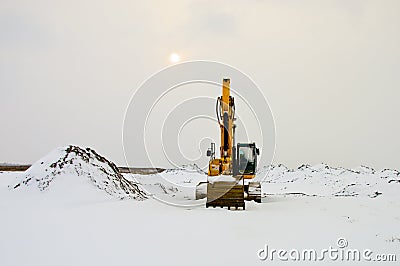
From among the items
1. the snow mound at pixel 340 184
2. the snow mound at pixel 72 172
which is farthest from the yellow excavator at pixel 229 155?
the snow mound at pixel 340 184

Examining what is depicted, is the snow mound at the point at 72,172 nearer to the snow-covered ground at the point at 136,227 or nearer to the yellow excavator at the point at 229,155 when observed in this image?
the snow-covered ground at the point at 136,227

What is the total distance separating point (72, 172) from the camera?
12.6 meters

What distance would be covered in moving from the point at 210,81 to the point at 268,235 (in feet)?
23.5

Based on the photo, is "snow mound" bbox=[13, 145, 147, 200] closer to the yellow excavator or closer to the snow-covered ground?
the snow-covered ground

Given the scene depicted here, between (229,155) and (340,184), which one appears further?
(340,184)

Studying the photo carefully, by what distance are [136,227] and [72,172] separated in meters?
5.78

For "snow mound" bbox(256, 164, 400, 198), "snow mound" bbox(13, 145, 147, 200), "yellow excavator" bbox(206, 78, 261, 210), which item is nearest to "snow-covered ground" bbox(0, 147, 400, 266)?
"snow mound" bbox(13, 145, 147, 200)

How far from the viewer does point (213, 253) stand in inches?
239

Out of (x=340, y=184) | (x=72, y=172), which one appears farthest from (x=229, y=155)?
(x=340, y=184)

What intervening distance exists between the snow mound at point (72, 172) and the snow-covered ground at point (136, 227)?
40 millimetres

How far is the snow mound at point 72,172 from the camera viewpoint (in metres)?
12.2

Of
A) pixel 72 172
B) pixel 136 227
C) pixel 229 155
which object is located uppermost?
pixel 229 155

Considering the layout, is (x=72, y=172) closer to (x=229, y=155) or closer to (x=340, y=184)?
(x=229, y=155)

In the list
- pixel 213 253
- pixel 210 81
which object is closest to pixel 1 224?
pixel 213 253
